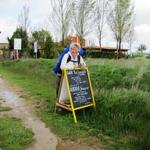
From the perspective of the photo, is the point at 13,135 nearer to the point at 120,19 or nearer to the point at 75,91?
the point at 75,91

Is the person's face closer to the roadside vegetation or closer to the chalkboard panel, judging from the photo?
the chalkboard panel

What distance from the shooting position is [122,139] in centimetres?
559

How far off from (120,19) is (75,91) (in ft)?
85.1

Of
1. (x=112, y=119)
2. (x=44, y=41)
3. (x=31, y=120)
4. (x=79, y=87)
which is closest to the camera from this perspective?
(x=112, y=119)

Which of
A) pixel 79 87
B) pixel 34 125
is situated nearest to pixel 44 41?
pixel 79 87

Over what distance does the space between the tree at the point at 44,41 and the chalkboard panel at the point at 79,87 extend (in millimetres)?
21203

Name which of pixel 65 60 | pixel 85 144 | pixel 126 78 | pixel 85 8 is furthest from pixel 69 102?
pixel 85 8

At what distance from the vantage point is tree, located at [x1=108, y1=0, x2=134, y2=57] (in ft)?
104

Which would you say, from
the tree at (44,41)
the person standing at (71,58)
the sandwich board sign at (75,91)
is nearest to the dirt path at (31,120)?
the sandwich board sign at (75,91)

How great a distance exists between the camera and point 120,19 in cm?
3170

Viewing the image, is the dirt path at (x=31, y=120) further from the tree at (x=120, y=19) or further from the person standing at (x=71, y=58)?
the tree at (x=120, y=19)

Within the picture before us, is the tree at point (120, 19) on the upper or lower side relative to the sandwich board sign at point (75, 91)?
upper

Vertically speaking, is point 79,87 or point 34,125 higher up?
point 79,87

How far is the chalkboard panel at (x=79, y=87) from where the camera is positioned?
22.8 ft
